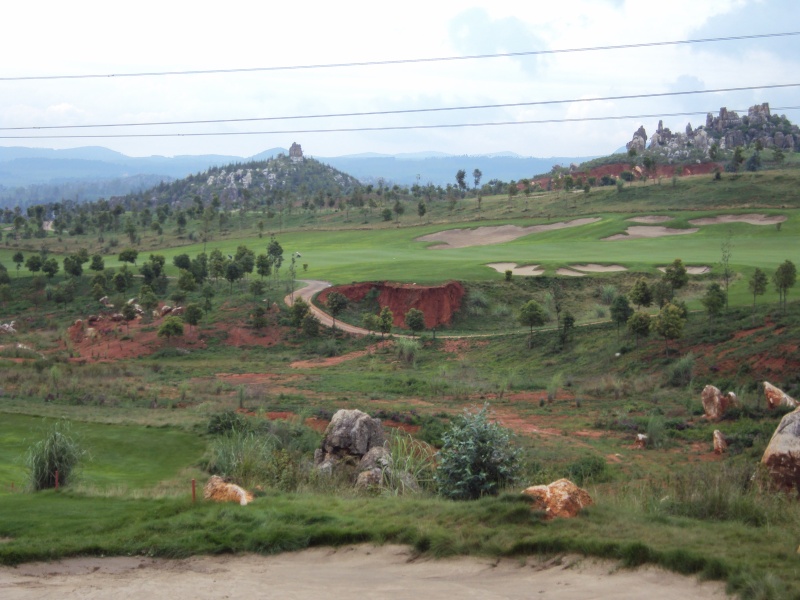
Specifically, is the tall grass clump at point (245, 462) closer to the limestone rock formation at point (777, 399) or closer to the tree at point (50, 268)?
the limestone rock formation at point (777, 399)

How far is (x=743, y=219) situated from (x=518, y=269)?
105ft

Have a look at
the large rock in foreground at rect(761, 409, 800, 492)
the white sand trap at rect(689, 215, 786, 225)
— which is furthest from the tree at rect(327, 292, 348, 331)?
the large rock in foreground at rect(761, 409, 800, 492)

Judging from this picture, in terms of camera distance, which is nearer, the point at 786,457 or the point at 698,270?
the point at 786,457

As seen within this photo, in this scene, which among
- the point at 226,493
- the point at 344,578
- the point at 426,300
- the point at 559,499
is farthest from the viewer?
A: the point at 426,300

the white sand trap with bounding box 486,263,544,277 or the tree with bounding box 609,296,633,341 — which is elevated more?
the white sand trap with bounding box 486,263,544,277

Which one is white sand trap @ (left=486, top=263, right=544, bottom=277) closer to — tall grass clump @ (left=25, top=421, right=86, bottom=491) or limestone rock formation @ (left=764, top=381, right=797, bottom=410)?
limestone rock formation @ (left=764, top=381, right=797, bottom=410)

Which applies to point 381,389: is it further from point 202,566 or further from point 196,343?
point 202,566

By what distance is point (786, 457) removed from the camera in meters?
15.1

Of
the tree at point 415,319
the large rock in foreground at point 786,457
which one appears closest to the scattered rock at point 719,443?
the large rock in foreground at point 786,457

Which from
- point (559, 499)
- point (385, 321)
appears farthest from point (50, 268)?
point (559, 499)

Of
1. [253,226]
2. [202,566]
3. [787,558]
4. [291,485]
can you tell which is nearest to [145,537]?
[202,566]

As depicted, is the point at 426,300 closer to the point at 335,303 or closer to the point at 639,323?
the point at 335,303

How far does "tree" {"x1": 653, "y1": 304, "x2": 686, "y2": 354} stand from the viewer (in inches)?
1567

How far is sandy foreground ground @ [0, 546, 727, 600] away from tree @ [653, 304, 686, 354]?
30633 mm
